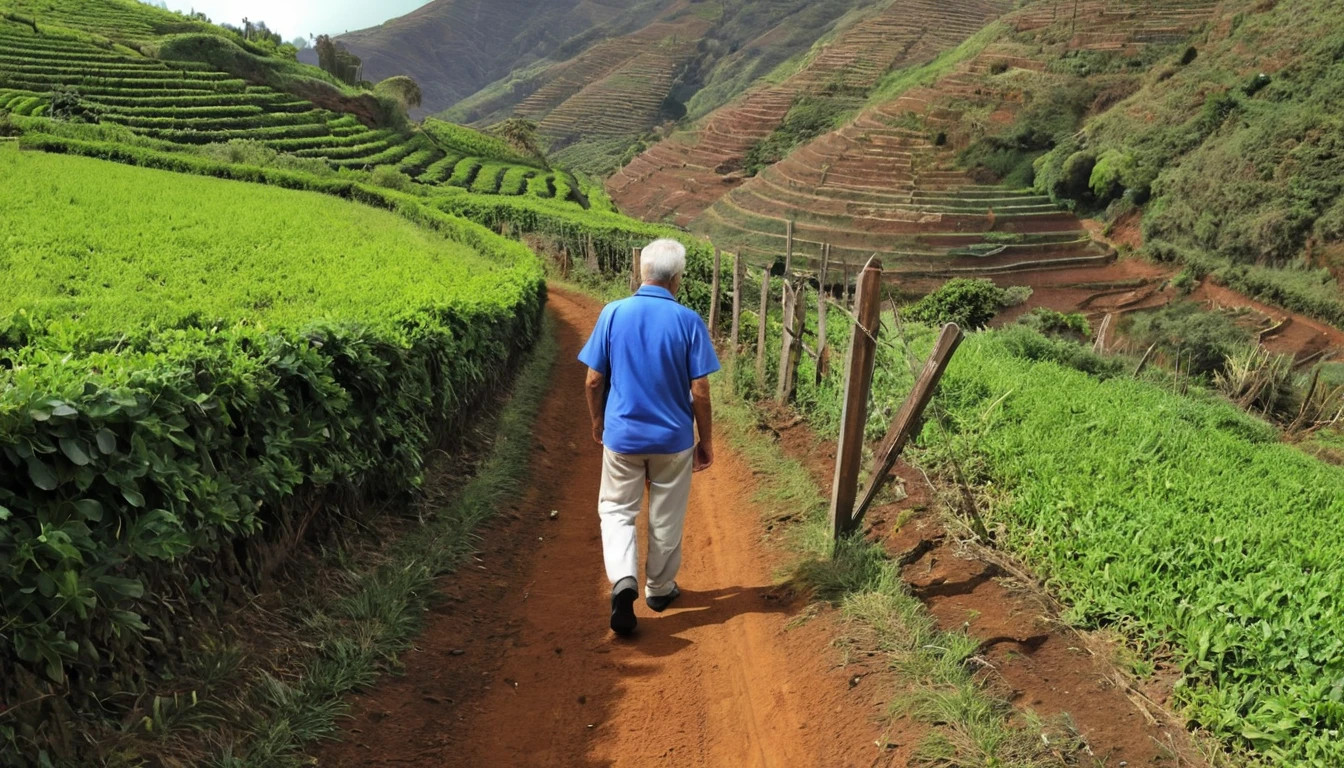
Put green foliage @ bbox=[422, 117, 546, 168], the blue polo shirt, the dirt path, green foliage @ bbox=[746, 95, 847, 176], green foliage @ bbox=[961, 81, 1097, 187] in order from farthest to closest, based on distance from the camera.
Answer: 1. green foliage @ bbox=[746, 95, 847, 176]
2. green foliage @ bbox=[961, 81, 1097, 187]
3. green foliage @ bbox=[422, 117, 546, 168]
4. the blue polo shirt
5. the dirt path

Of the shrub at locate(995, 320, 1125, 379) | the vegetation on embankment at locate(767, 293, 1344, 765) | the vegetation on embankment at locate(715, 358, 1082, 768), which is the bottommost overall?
the shrub at locate(995, 320, 1125, 379)

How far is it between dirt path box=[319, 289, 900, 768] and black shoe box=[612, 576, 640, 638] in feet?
0.41

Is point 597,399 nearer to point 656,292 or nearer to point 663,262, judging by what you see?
point 656,292

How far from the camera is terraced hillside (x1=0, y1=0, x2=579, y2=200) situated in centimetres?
3192

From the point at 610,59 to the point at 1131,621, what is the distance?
556ft

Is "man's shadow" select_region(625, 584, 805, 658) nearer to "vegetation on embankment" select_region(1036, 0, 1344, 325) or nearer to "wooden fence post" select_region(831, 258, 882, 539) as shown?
"wooden fence post" select_region(831, 258, 882, 539)

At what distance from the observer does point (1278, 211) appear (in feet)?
126

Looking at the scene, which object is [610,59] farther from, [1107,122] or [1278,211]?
[1278,211]

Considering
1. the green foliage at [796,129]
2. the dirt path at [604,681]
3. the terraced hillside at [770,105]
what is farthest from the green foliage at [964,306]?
the green foliage at [796,129]

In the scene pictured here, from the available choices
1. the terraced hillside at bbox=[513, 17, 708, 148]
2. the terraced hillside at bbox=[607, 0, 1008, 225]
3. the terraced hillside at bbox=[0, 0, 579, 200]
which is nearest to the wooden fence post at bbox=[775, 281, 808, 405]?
the terraced hillside at bbox=[0, 0, 579, 200]

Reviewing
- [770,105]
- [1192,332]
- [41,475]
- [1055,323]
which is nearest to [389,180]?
[1055,323]

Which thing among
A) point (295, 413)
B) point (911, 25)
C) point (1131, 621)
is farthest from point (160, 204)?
point (911, 25)

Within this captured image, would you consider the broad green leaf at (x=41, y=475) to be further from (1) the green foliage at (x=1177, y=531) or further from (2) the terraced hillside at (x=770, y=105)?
(2) the terraced hillside at (x=770, y=105)

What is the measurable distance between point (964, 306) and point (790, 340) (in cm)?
2144
